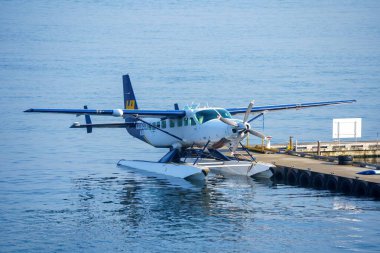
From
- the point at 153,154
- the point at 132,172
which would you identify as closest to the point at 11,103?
the point at 153,154

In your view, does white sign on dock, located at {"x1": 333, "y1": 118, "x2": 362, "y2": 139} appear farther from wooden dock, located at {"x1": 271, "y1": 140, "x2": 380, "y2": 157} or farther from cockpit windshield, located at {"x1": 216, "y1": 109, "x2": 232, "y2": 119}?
cockpit windshield, located at {"x1": 216, "y1": 109, "x2": 232, "y2": 119}

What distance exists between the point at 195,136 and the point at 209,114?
4.82 ft

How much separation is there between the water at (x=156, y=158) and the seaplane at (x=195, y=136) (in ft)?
3.06

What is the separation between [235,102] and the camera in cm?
9325

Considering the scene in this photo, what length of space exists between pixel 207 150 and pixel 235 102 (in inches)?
1812

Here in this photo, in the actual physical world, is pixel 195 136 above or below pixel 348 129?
below

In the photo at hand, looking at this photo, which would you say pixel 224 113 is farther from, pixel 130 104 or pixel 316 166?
pixel 130 104

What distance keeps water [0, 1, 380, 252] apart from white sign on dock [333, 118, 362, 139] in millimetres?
10718

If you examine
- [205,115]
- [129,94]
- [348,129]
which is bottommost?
[348,129]

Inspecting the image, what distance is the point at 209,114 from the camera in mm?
45656

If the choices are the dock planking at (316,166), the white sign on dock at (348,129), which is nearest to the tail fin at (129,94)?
the dock planking at (316,166)

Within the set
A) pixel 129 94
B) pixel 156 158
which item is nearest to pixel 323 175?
pixel 129 94

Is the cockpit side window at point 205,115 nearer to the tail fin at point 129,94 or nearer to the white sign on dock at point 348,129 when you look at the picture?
the tail fin at point 129,94

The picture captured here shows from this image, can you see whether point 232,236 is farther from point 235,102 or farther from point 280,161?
point 235,102
